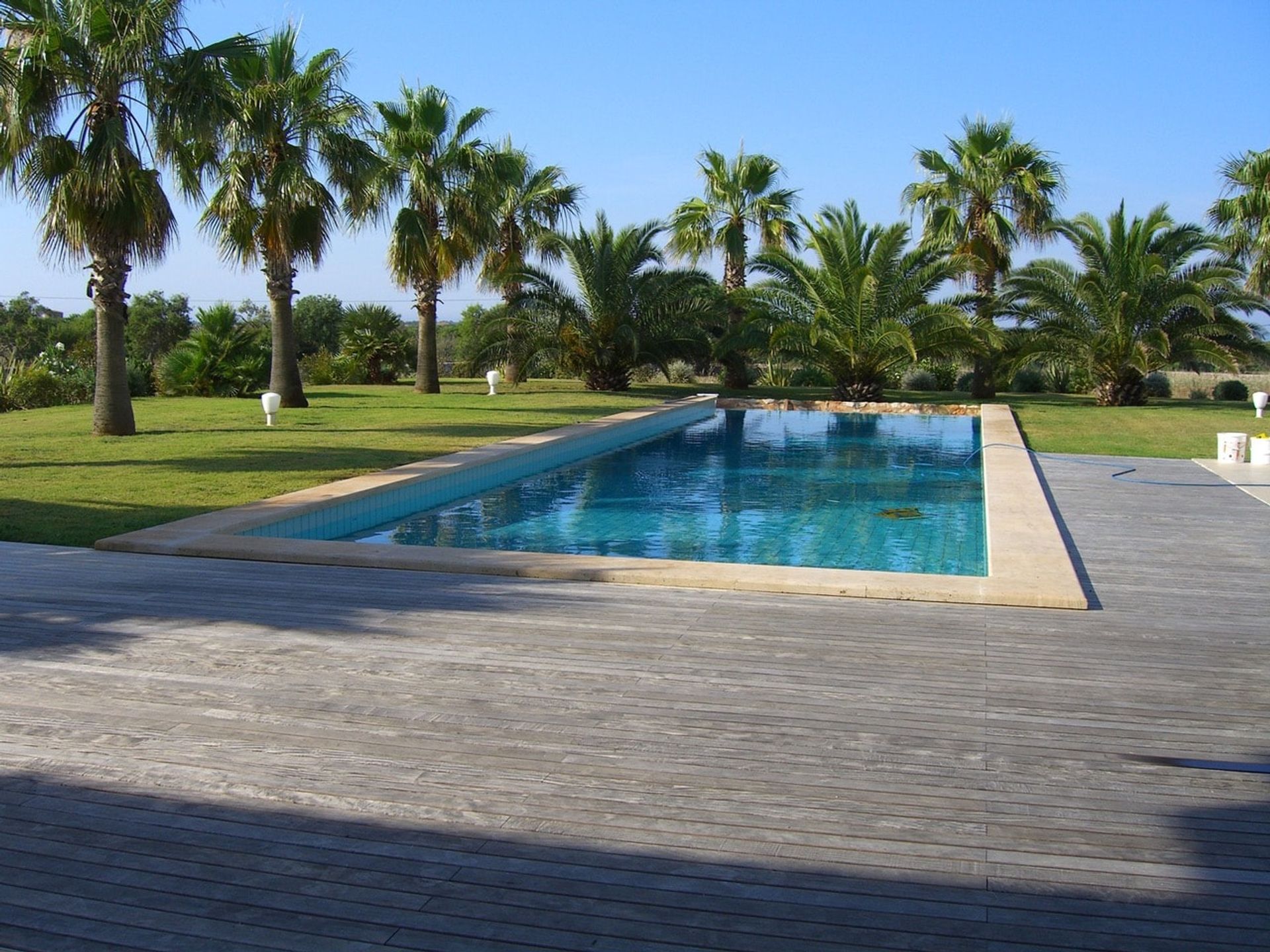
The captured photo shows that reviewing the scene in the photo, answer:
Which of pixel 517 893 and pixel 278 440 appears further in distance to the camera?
pixel 278 440

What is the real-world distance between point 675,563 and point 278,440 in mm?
9031

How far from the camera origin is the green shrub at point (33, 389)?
69.6 ft

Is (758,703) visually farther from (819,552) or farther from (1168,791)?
(819,552)

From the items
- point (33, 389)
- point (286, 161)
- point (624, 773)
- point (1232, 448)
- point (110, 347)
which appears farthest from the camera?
point (33, 389)

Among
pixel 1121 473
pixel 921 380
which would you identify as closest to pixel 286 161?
pixel 1121 473

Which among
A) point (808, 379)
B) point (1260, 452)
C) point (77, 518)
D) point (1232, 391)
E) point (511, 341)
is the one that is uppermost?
point (511, 341)

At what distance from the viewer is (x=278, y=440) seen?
14992 mm

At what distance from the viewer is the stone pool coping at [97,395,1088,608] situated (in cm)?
670

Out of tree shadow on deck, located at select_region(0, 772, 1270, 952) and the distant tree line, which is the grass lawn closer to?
the distant tree line

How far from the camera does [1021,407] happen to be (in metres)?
23.6

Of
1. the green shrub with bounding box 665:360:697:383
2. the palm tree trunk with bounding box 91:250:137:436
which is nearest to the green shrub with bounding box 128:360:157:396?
the palm tree trunk with bounding box 91:250:137:436

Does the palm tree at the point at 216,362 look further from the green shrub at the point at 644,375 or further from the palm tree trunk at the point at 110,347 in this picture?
the green shrub at the point at 644,375

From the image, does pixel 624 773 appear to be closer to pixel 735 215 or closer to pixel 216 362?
pixel 216 362

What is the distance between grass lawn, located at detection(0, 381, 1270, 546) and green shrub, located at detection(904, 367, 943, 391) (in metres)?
4.92
